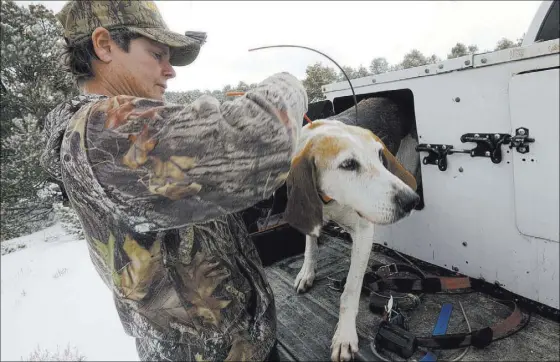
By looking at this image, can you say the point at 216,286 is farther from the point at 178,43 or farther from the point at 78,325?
the point at 78,325

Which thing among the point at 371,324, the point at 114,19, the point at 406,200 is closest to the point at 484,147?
the point at 406,200

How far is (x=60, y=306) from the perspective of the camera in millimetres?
6887

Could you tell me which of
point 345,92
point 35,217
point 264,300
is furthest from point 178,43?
point 35,217

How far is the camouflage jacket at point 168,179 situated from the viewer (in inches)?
34.4

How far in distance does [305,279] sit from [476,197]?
1185mm

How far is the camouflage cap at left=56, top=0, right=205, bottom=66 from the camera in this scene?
120cm

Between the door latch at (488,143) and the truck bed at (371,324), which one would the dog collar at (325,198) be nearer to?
the truck bed at (371,324)

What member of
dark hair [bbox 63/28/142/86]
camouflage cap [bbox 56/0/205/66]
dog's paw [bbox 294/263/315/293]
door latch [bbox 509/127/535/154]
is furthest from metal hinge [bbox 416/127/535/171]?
dark hair [bbox 63/28/142/86]

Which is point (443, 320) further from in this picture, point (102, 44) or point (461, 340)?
point (102, 44)

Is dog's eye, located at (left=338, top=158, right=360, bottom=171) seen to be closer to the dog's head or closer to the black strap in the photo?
the dog's head

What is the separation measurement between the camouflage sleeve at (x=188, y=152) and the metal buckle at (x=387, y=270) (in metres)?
1.76

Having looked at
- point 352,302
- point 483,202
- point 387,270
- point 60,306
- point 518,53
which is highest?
point 518,53

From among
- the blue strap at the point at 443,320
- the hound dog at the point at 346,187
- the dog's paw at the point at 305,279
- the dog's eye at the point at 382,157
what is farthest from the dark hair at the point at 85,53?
the blue strap at the point at 443,320

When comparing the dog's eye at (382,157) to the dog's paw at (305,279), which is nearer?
the dog's eye at (382,157)
